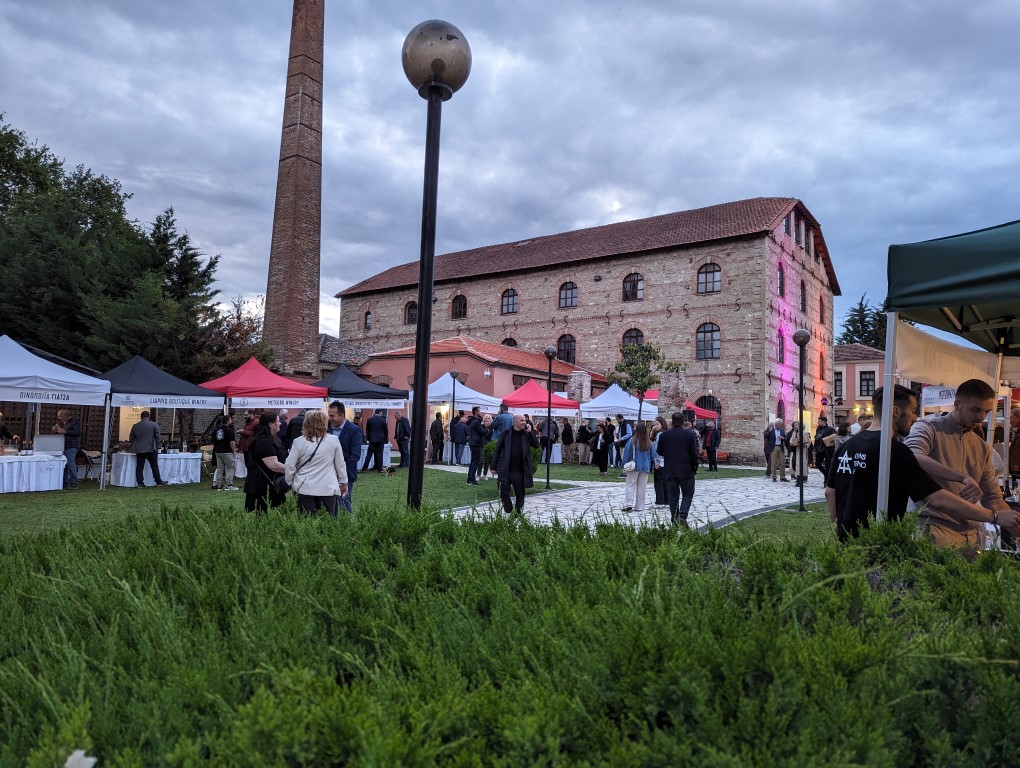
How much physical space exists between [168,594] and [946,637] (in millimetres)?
2568

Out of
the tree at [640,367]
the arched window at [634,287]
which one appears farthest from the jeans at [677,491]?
the arched window at [634,287]

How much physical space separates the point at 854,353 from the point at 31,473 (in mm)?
54811

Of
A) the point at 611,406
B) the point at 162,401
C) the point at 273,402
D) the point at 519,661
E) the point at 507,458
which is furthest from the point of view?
the point at 611,406

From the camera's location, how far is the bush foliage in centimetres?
132

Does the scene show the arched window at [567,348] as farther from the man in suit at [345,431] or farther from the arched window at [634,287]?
the man in suit at [345,431]

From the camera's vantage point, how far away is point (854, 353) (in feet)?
173

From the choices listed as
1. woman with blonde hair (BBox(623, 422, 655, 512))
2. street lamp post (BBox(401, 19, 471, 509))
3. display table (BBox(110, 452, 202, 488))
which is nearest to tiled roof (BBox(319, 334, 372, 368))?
display table (BBox(110, 452, 202, 488))

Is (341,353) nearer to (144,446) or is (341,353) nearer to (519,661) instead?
(144,446)

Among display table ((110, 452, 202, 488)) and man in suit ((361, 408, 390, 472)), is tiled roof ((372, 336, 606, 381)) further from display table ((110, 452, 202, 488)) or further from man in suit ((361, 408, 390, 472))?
display table ((110, 452, 202, 488))

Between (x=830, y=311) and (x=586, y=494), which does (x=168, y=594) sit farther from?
(x=830, y=311)

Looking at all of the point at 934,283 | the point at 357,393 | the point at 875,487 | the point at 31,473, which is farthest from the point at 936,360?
the point at 31,473

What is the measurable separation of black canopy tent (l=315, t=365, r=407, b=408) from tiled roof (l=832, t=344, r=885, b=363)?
4343 cm

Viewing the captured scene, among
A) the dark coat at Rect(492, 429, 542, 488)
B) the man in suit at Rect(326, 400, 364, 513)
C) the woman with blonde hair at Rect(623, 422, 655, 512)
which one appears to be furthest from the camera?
the woman with blonde hair at Rect(623, 422, 655, 512)

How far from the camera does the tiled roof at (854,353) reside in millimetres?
51219
